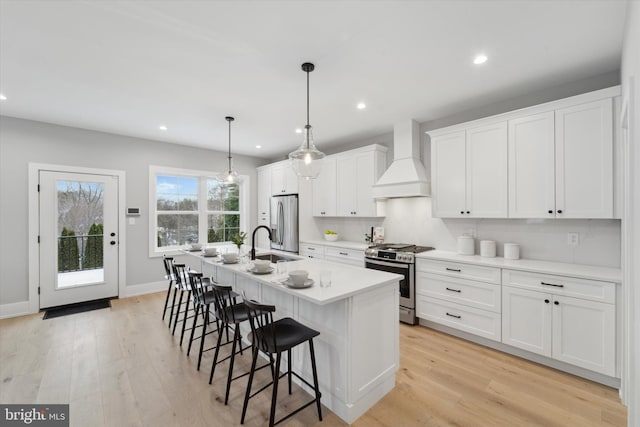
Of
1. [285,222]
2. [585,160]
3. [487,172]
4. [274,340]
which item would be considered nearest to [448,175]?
[487,172]

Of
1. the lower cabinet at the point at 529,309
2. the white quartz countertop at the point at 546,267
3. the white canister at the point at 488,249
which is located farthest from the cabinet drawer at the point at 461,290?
the white canister at the point at 488,249

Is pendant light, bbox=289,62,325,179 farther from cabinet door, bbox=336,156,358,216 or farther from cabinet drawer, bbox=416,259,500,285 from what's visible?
cabinet door, bbox=336,156,358,216

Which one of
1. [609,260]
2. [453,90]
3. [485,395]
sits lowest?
[485,395]

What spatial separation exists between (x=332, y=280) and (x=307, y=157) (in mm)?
1101

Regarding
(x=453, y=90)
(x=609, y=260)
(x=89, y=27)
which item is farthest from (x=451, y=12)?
(x=609, y=260)

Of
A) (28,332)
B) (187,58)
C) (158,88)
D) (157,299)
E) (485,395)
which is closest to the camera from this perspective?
(485,395)

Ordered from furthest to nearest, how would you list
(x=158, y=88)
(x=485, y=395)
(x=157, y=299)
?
(x=157, y=299) → (x=158, y=88) → (x=485, y=395)

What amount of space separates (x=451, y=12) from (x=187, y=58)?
207 cm

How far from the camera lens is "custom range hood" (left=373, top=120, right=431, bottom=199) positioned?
376 centimetres

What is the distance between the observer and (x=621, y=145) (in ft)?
7.54

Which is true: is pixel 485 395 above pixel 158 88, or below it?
below

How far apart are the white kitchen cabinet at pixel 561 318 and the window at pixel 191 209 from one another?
4995 millimetres

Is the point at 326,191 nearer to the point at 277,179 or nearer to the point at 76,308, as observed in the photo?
the point at 277,179

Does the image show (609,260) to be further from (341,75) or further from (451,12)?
(341,75)
